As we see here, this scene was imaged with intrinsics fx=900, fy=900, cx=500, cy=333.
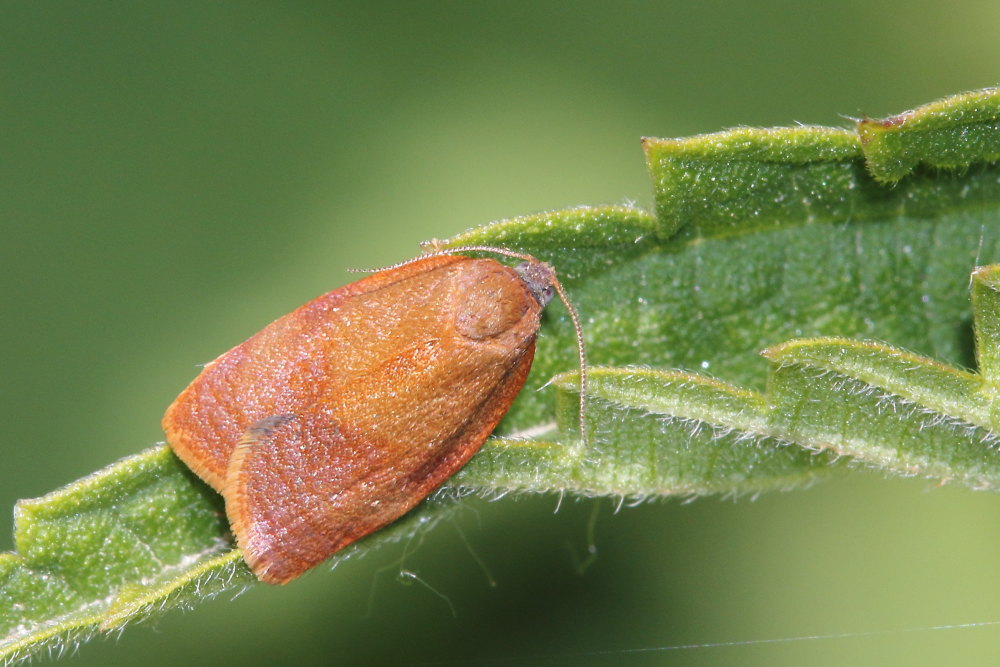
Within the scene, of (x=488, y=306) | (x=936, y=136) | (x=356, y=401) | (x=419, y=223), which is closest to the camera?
(x=936, y=136)

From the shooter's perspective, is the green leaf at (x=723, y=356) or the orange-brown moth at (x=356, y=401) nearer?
the green leaf at (x=723, y=356)

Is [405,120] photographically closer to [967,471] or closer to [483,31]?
[483,31]

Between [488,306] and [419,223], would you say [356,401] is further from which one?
[419,223]

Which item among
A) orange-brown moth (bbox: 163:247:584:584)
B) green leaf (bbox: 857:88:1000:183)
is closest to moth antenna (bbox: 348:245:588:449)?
orange-brown moth (bbox: 163:247:584:584)

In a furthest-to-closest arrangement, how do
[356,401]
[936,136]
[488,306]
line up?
[488,306]
[356,401]
[936,136]

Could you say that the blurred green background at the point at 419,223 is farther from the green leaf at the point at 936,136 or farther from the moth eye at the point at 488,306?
the green leaf at the point at 936,136

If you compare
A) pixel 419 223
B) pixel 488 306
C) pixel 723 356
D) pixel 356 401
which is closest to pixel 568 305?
pixel 488 306

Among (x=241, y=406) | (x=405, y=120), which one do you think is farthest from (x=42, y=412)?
(x=405, y=120)

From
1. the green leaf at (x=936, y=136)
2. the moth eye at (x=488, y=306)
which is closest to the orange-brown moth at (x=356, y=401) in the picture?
the moth eye at (x=488, y=306)

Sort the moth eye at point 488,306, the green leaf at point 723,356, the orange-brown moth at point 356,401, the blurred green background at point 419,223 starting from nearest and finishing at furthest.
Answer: the green leaf at point 723,356, the orange-brown moth at point 356,401, the moth eye at point 488,306, the blurred green background at point 419,223
